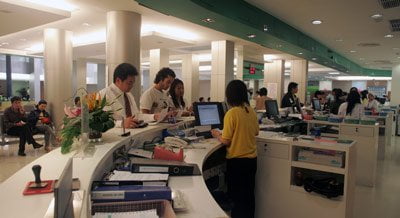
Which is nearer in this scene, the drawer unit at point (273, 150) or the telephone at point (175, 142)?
the telephone at point (175, 142)

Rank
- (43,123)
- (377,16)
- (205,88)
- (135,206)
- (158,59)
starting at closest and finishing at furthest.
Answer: (135,206) → (377,16) → (43,123) → (158,59) → (205,88)

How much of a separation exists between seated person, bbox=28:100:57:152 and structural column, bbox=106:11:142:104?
2.82 metres

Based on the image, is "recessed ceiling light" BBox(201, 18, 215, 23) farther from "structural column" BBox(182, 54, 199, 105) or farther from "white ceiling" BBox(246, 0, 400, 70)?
"structural column" BBox(182, 54, 199, 105)

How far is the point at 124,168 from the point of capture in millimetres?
1823

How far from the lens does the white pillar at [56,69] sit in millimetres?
7418

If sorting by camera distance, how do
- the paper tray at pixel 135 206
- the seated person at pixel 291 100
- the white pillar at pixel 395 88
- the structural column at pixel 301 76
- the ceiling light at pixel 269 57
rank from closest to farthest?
the paper tray at pixel 135 206
the seated person at pixel 291 100
the ceiling light at pixel 269 57
the structural column at pixel 301 76
the white pillar at pixel 395 88

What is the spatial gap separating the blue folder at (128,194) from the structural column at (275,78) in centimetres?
1165

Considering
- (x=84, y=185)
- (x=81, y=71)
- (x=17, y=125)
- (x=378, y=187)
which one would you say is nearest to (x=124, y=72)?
(x=84, y=185)

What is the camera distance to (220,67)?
27.7 feet

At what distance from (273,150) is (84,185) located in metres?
2.24

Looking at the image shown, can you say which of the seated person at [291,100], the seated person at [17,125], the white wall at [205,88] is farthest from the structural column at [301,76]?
the white wall at [205,88]

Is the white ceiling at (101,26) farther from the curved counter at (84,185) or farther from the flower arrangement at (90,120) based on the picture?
the curved counter at (84,185)

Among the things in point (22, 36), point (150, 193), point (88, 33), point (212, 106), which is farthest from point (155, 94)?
point (22, 36)

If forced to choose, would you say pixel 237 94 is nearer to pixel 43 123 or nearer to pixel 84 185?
pixel 84 185
